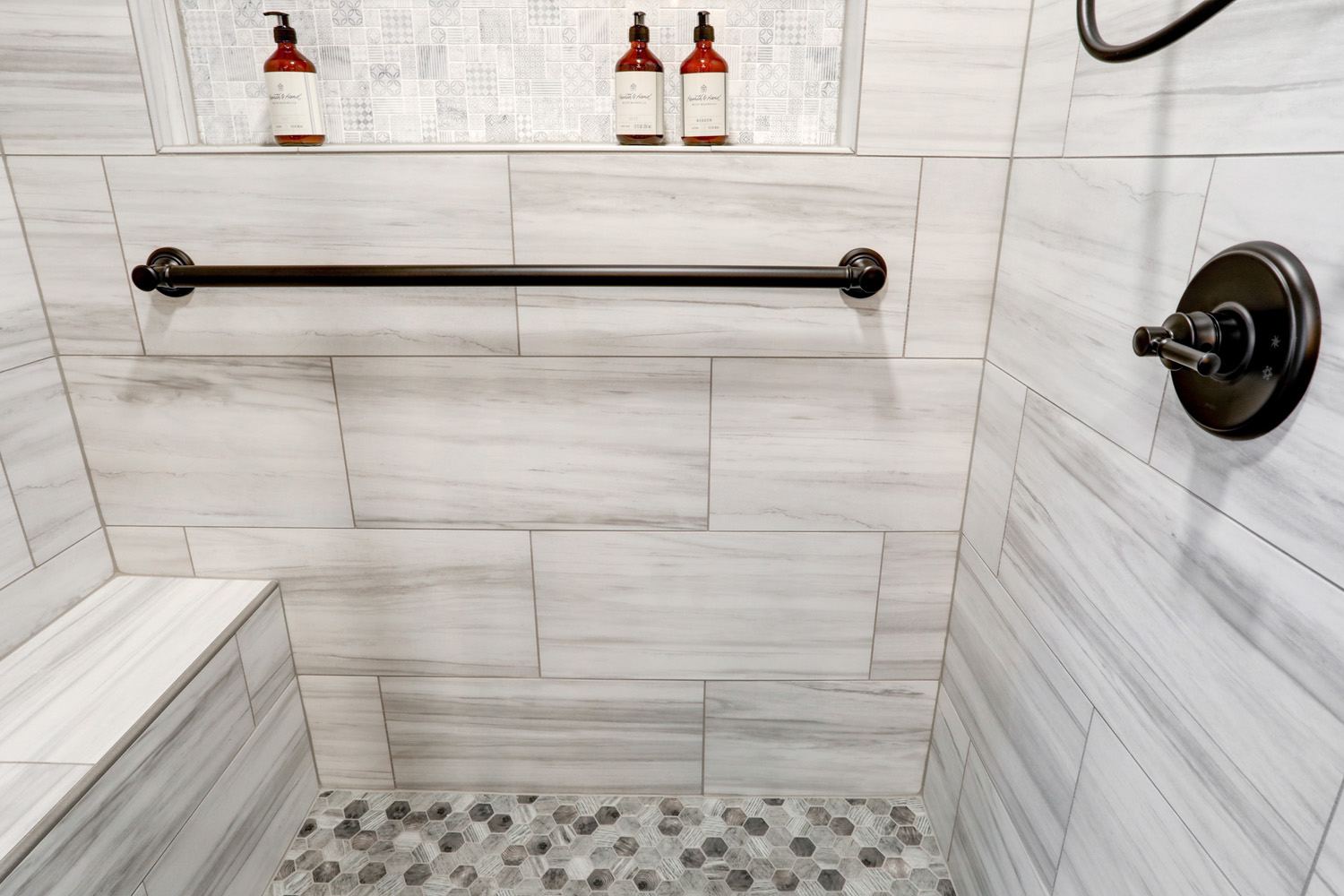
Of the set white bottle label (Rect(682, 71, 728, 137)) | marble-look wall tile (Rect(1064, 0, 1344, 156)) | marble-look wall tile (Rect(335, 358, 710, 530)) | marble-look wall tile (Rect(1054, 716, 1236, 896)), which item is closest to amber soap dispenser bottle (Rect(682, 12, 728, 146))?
white bottle label (Rect(682, 71, 728, 137))

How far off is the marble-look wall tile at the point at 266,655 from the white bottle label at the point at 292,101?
66cm

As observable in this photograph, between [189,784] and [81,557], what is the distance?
0.39m

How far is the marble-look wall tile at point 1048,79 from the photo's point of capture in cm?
83

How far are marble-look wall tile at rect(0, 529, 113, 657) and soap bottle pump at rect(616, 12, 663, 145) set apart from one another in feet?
3.14

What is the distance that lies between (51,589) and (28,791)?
1.21ft

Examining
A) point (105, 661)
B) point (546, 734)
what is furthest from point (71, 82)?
point (546, 734)

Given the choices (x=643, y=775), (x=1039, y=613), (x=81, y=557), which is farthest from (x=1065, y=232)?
(x=81, y=557)

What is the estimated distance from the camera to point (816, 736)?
4.11ft

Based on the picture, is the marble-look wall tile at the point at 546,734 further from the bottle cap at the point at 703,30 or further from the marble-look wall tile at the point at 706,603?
the bottle cap at the point at 703,30

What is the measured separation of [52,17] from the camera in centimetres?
94

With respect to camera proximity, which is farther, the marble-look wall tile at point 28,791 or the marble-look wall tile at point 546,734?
the marble-look wall tile at point 546,734

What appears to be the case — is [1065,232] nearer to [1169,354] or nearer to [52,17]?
[1169,354]

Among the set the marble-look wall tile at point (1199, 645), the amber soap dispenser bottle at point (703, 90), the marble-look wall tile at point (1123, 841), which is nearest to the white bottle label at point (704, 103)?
the amber soap dispenser bottle at point (703, 90)

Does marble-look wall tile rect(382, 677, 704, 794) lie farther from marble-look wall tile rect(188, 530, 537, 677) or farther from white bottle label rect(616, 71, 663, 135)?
white bottle label rect(616, 71, 663, 135)
